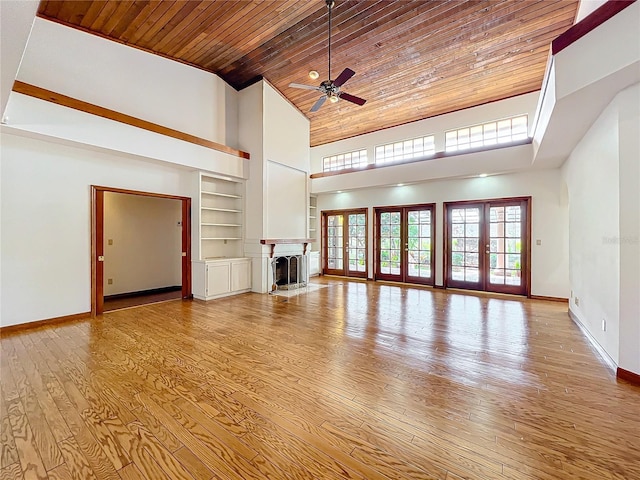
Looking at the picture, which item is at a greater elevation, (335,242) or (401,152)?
(401,152)

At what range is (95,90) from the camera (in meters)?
4.77

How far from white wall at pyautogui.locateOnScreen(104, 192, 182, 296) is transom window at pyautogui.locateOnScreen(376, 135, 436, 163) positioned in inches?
221

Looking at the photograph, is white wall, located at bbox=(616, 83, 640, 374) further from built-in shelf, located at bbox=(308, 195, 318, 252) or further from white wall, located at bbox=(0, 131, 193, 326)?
built-in shelf, located at bbox=(308, 195, 318, 252)

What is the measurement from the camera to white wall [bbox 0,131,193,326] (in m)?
3.88

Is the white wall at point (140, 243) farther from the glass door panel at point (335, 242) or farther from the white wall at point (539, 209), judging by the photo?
the white wall at point (539, 209)

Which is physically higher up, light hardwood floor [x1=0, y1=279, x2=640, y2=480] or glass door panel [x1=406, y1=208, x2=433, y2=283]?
glass door panel [x1=406, y1=208, x2=433, y2=283]

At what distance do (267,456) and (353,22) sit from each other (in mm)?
5929

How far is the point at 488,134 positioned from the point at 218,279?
6.66 metres

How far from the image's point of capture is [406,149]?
7.50m

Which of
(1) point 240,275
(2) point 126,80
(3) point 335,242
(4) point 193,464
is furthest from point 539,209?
(2) point 126,80

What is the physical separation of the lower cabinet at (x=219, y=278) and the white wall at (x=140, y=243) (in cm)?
167

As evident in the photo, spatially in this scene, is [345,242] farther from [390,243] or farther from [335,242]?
[390,243]

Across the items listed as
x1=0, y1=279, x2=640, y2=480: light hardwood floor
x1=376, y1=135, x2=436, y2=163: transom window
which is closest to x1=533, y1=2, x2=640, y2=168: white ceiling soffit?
x1=0, y1=279, x2=640, y2=480: light hardwood floor

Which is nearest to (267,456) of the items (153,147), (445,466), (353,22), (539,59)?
(445,466)
